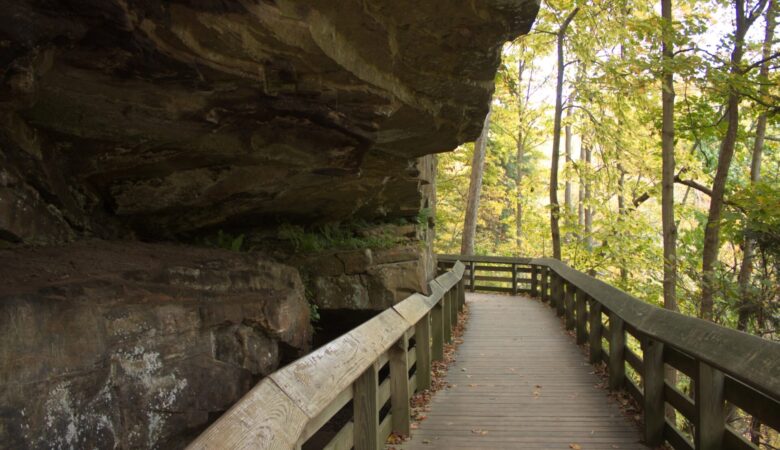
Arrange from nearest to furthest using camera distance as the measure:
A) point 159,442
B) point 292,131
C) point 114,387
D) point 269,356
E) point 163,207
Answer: point 114,387, point 159,442, point 269,356, point 292,131, point 163,207

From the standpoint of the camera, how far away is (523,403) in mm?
6445

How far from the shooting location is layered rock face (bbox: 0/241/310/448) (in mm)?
3061

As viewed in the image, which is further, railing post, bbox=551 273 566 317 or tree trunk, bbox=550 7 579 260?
tree trunk, bbox=550 7 579 260

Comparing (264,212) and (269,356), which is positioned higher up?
(264,212)

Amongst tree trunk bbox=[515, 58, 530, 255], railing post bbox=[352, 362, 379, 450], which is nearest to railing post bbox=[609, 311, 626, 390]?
railing post bbox=[352, 362, 379, 450]

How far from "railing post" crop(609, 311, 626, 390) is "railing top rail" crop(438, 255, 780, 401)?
0.37 meters

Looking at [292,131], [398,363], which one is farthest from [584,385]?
[292,131]

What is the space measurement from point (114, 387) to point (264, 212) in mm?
4039

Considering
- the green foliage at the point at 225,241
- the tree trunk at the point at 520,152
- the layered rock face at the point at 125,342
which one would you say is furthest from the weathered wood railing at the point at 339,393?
the tree trunk at the point at 520,152

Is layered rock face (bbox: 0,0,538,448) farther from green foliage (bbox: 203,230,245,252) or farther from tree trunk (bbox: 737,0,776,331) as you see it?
tree trunk (bbox: 737,0,776,331)

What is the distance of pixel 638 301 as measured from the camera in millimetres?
5551

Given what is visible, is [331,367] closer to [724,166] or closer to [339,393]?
[339,393]

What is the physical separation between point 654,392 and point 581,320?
474 centimetres

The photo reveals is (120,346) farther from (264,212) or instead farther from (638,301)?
(638,301)
